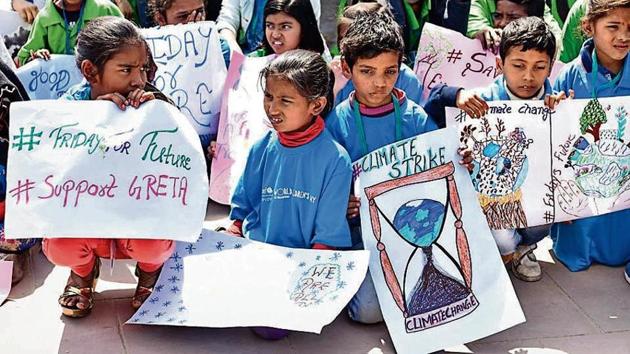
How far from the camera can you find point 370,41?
9.72 ft

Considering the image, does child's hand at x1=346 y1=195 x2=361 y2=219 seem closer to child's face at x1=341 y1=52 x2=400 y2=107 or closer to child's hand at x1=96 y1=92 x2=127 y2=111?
child's face at x1=341 y1=52 x2=400 y2=107

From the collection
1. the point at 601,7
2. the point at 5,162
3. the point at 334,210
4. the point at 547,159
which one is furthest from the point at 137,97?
the point at 601,7

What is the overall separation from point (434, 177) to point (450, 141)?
0.14 metres

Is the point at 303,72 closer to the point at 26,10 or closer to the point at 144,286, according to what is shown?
the point at 144,286

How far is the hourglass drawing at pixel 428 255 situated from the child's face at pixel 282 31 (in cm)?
119

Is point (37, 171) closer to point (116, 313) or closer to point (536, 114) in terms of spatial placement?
point (116, 313)

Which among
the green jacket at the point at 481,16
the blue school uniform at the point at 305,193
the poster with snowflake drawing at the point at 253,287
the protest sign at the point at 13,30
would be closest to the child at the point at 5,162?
the poster with snowflake drawing at the point at 253,287

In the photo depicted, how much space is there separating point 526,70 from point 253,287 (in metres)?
1.34

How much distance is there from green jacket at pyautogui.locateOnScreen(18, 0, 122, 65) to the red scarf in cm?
157

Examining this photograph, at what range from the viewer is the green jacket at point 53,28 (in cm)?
398

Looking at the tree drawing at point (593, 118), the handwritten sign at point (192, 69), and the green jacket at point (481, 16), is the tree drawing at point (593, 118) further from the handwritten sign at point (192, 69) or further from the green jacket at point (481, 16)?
the handwritten sign at point (192, 69)

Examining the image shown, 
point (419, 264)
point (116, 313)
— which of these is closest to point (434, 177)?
point (419, 264)

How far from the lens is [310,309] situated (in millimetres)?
2650

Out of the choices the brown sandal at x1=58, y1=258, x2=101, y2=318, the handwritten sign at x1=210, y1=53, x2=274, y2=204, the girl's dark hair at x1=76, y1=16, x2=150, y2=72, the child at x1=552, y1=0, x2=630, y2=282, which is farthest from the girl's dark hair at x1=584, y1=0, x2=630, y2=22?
the brown sandal at x1=58, y1=258, x2=101, y2=318
